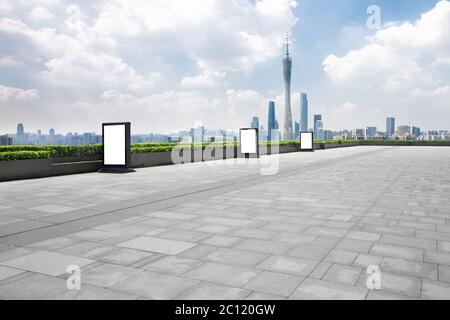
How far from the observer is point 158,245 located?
5.61m

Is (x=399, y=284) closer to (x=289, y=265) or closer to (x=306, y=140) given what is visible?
Answer: (x=289, y=265)

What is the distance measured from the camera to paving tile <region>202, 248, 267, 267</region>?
15.9 ft

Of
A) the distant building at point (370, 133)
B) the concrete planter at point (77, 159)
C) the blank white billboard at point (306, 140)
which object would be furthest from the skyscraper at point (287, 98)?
the concrete planter at point (77, 159)

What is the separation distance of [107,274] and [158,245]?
4.09 feet

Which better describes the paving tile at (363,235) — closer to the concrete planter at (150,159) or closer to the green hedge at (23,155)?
the green hedge at (23,155)

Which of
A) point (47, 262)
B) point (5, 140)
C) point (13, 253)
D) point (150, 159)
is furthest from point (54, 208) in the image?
point (150, 159)

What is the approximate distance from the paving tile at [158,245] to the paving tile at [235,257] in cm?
51

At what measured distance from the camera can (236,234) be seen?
6.22 meters

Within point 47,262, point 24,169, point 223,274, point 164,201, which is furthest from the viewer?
point 24,169

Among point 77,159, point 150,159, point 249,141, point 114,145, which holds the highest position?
point 249,141

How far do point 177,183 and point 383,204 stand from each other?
6452 mm

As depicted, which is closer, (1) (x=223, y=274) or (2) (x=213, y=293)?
(2) (x=213, y=293)
